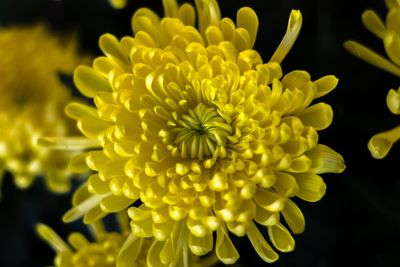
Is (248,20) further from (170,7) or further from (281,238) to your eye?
(281,238)

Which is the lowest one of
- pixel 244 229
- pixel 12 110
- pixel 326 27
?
pixel 12 110

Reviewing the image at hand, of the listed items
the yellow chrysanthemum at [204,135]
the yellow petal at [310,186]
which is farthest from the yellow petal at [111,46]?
the yellow petal at [310,186]

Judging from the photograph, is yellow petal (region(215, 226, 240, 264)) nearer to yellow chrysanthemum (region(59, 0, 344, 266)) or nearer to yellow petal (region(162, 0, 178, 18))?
yellow chrysanthemum (region(59, 0, 344, 266))

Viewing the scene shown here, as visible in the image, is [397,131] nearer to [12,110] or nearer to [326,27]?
[326,27]

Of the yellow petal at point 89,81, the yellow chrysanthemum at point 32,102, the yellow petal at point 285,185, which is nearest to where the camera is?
the yellow petal at point 285,185

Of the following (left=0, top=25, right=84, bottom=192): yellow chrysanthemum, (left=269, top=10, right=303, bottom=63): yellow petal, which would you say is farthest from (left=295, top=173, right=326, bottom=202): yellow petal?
(left=0, top=25, right=84, bottom=192): yellow chrysanthemum

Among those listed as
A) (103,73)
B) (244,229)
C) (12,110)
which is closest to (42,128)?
(12,110)

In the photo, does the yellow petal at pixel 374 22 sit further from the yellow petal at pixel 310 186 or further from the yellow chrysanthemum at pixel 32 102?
the yellow chrysanthemum at pixel 32 102
